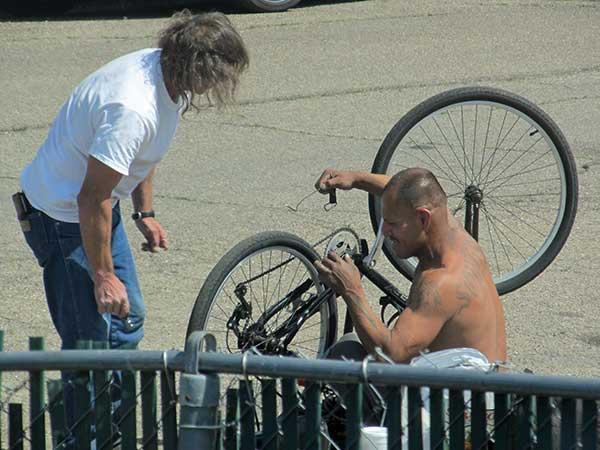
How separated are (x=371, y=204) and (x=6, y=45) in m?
5.97

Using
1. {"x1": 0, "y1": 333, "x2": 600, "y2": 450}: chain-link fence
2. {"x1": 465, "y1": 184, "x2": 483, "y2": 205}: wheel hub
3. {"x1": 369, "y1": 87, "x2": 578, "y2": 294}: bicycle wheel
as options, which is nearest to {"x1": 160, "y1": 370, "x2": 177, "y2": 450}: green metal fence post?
{"x1": 0, "y1": 333, "x2": 600, "y2": 450}: chain-link fence

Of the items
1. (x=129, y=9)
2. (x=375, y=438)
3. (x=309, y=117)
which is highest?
(x=129, y=9)

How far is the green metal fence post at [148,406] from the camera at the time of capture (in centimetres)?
338

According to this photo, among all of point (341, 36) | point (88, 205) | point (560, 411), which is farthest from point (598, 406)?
point (341, 36)

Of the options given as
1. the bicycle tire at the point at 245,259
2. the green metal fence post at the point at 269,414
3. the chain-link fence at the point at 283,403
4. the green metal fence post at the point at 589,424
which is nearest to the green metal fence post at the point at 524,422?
the chain-link fence at the point at 283,403

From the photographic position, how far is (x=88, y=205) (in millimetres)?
4188

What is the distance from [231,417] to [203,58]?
1339 millimetres

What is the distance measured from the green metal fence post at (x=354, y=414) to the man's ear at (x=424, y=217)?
1320 mm

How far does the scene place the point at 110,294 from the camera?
4.34 m

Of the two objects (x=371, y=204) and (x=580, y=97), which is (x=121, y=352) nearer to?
(x=371, y=204)

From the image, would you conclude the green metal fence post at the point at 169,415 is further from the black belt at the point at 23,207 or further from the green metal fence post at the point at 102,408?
the black belt at the point at 23,207

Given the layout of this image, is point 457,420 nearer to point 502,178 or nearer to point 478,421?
point 478,421

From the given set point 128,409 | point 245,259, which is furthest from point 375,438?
point 245,259

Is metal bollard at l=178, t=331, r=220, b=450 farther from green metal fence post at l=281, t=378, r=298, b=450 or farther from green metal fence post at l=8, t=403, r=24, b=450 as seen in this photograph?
green metal fence post at l=8, t=403, r=24, b=450
